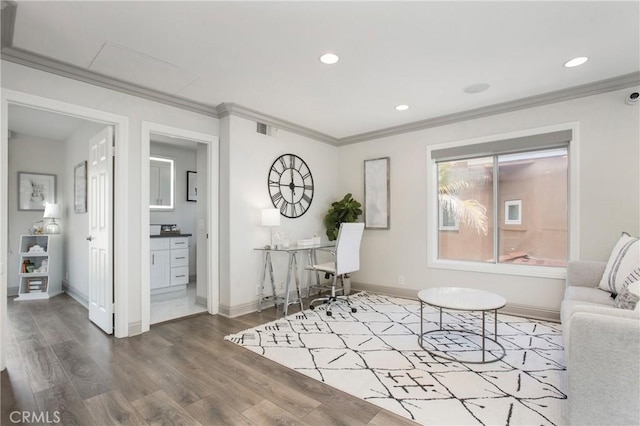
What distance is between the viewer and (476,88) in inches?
127

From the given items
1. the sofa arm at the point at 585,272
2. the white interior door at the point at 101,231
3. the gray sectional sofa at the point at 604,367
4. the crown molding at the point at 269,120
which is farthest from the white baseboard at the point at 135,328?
the sofa arm at the point at 585,272

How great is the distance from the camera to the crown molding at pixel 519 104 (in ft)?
9.97

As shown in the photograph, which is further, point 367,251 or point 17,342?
point 367,251

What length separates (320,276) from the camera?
5047mm

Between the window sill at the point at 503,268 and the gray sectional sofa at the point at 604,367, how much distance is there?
223 centimetres

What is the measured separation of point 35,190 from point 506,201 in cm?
694

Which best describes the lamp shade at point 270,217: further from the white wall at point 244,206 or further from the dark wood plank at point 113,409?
the dark wood plank at point 113,409

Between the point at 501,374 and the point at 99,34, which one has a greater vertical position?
the point at 99,34

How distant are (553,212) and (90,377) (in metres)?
4.68

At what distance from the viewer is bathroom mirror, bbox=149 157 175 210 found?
5.29 metres

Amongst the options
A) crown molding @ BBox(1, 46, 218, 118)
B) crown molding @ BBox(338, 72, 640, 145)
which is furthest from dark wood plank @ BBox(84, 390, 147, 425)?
crown molding @ BBox(338, 72, 640, 145)

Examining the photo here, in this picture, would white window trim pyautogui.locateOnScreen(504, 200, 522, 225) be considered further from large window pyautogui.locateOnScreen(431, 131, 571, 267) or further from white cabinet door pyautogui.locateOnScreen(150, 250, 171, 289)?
white cabinet door pyautogui.locateOnScreen(150, 250, 171, 289)

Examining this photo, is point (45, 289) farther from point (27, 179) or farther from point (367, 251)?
point (367, 251)

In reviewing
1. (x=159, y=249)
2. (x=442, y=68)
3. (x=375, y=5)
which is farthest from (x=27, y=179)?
(x=442, y=68)
